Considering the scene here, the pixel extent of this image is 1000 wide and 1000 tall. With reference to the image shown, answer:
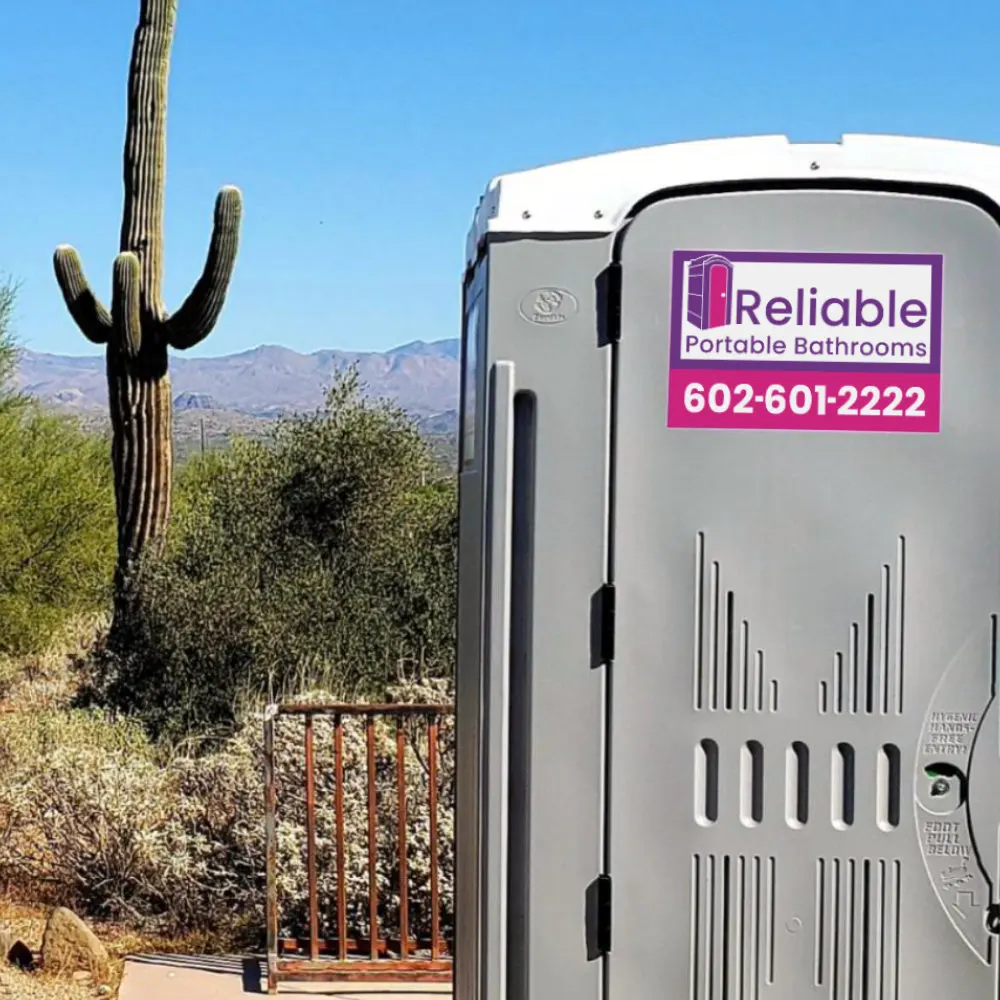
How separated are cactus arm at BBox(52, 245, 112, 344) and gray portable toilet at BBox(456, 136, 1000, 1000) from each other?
30.3 feet

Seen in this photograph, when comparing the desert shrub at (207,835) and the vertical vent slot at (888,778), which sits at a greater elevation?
the vertical vent slot at (888,778)

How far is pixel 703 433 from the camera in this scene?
2.67m

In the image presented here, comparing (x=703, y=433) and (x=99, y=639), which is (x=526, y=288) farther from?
(x=99, y=639)

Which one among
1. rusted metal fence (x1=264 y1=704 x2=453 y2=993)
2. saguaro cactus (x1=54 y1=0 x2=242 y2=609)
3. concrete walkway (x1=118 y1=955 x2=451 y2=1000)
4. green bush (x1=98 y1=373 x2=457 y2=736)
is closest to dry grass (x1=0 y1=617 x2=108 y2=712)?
green bush (x1=98 y1=373 x2=457 y2=736)

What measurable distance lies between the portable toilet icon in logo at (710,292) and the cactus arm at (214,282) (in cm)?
844

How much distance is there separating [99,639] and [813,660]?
10265mm

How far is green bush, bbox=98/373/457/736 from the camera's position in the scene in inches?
410

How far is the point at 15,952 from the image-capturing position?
19.6 ft

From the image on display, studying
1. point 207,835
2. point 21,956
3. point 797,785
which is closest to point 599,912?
point 797,785

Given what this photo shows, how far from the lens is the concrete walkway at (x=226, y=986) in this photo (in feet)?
17.8

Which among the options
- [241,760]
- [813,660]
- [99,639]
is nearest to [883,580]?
[813,660]

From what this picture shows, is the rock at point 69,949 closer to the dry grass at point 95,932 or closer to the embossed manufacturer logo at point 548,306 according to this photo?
the dry grass at point 95,932

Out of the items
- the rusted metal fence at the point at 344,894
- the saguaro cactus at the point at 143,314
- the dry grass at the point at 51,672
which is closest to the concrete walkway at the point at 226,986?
the rusted metal fence at the point at 344,894

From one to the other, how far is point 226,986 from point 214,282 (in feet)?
21.2
